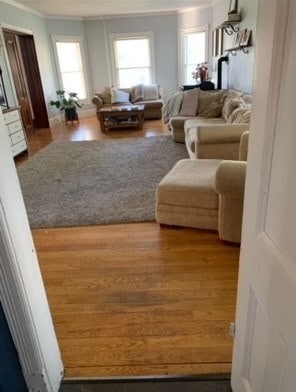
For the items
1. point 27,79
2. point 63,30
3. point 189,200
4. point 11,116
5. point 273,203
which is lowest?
point 189,200

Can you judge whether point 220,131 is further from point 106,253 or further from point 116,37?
point 116,37

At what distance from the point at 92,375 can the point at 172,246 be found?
1083 mm

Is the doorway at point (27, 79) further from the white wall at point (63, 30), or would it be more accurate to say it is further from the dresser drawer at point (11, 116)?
the dresser drawer at point (11, 116)

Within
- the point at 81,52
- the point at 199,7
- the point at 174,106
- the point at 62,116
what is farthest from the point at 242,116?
the point at 81,52

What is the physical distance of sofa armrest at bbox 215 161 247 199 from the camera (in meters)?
1.88

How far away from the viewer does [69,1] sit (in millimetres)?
5969

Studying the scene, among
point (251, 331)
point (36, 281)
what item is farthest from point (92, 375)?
point (251, 331)

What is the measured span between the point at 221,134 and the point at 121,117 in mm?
3747

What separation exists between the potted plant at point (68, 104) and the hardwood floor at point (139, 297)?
18.3ft

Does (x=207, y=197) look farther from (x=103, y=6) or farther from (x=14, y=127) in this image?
→ (x=103, y=6)

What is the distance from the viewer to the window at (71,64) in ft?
25.8

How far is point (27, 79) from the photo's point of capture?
22.5ft

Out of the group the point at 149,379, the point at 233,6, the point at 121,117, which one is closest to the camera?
the point at 149,379

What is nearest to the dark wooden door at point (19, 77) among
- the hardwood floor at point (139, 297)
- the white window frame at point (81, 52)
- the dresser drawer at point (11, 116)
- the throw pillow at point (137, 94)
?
the white window frame at point (81, 52)
